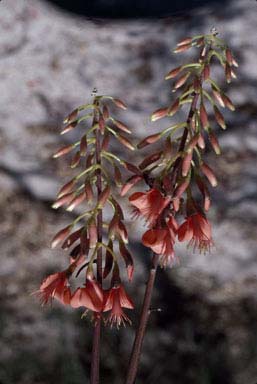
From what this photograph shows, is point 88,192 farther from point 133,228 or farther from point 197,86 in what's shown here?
point 133,228

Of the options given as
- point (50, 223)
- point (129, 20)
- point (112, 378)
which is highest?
point (129, 20)

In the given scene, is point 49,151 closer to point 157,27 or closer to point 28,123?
point 28,123

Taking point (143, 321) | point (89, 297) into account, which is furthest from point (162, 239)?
point (143, 321)

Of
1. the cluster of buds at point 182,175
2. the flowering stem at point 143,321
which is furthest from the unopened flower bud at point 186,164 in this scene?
the flowering stem at point 143,321

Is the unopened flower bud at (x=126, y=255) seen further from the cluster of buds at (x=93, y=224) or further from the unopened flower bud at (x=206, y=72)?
the unopened flower bud at (x=206, y=72)

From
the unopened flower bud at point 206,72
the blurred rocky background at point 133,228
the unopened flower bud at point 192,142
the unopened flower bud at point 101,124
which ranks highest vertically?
the unopened flower bud at point 206,72

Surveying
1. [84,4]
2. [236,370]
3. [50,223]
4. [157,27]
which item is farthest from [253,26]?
[236,370]
